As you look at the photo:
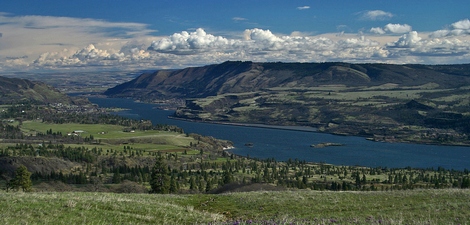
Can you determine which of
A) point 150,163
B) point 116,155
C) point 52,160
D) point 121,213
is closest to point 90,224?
point 121,213

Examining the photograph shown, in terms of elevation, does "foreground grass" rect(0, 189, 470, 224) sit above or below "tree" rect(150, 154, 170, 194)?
above

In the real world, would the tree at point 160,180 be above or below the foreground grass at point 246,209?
below

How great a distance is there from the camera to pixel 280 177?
140m

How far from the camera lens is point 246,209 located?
32875 millimetres

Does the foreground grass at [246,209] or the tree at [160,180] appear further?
the tree at [160,180]

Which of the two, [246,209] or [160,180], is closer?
[246,209]

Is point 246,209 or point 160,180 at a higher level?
point 246,209

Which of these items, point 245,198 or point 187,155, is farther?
point 187,155

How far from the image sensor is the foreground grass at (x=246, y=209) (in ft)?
73.7

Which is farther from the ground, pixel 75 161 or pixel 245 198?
pixel 245 198

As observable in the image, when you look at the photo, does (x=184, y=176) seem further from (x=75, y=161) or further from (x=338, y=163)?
(x=338, y=163)

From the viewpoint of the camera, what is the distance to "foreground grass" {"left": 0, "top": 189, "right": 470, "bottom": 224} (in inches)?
885

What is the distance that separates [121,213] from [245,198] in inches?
537

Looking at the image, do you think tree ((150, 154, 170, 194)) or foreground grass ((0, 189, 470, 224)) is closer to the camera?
foreground grass ((0, 189, 470, 224))
